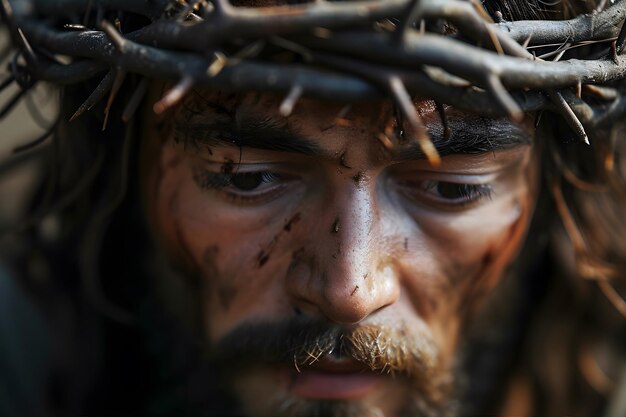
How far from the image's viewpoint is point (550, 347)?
66.9 inches

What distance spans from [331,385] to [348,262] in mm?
250

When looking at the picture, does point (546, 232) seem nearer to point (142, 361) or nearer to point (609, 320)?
point (609, 320)

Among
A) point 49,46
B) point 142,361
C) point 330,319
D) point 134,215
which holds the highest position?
point 49,46

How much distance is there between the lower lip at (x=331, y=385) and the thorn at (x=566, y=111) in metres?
0.48

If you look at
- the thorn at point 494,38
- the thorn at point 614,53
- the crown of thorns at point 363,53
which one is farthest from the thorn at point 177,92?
the thorn at point 614,53

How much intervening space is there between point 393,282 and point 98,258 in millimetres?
670

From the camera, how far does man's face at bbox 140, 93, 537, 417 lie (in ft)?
3.58

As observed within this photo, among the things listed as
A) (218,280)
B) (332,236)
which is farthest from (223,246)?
(332,236)

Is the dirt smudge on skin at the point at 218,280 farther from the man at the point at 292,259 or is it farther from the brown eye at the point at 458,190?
the brown eye at the point at 458,190

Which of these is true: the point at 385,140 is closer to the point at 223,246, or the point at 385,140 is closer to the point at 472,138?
the point at 472,138

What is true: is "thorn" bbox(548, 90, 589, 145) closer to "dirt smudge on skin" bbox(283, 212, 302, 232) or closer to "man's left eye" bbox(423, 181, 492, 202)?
"man's left eye" bbox(423, 181, 492, 202)

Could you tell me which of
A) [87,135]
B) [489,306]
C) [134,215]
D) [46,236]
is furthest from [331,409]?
[46,236]

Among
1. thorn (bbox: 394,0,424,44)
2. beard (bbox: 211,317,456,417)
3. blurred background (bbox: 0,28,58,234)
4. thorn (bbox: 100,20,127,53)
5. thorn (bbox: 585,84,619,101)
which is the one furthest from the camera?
blurred background (bbox: 0,28,58,234)

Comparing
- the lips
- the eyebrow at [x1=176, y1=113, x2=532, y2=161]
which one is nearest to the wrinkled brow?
the eyebrow at [x1=176, y1=113, x2=532, y2=161]
